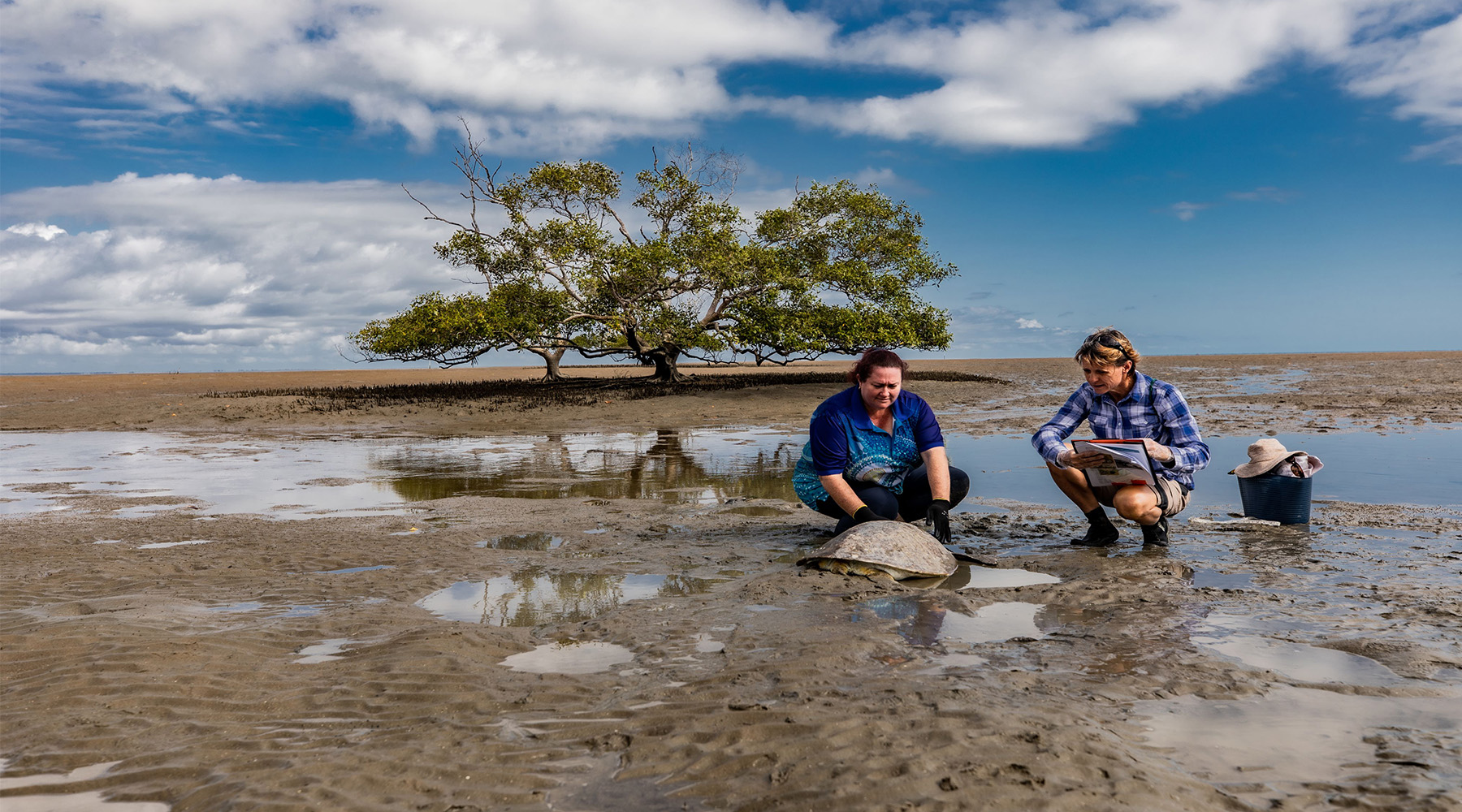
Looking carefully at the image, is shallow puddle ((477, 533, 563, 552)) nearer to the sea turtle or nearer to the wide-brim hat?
the sea turtle

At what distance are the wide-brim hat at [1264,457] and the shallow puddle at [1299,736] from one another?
3.98 meters

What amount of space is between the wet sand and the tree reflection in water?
6.90ft

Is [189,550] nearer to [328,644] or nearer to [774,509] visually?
[328,644]

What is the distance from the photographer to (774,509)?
27.2ft

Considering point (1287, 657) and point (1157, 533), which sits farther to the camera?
point (1157, 533)

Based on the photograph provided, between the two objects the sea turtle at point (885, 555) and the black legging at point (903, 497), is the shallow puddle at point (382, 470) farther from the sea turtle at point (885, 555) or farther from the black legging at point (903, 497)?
the sea turtle at point (885, 555)

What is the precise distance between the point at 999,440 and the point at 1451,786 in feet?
39.0

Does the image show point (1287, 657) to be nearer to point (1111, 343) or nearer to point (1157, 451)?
point (1157, 451)

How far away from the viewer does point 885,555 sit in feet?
17.8

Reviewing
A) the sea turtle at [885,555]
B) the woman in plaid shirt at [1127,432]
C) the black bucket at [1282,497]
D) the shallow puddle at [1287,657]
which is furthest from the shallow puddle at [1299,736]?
the black bucket at [1282,497]

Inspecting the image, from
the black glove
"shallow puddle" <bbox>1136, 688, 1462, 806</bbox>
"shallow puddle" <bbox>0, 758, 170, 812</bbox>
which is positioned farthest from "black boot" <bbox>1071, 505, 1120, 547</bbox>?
"shallow puddle" <bbox>0, 758, 170, 812</bbox>

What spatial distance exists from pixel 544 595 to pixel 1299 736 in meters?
3.80

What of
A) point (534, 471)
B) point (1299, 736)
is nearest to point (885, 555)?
point (1299, 736)

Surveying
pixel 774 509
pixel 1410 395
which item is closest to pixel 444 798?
pixel 774 509
